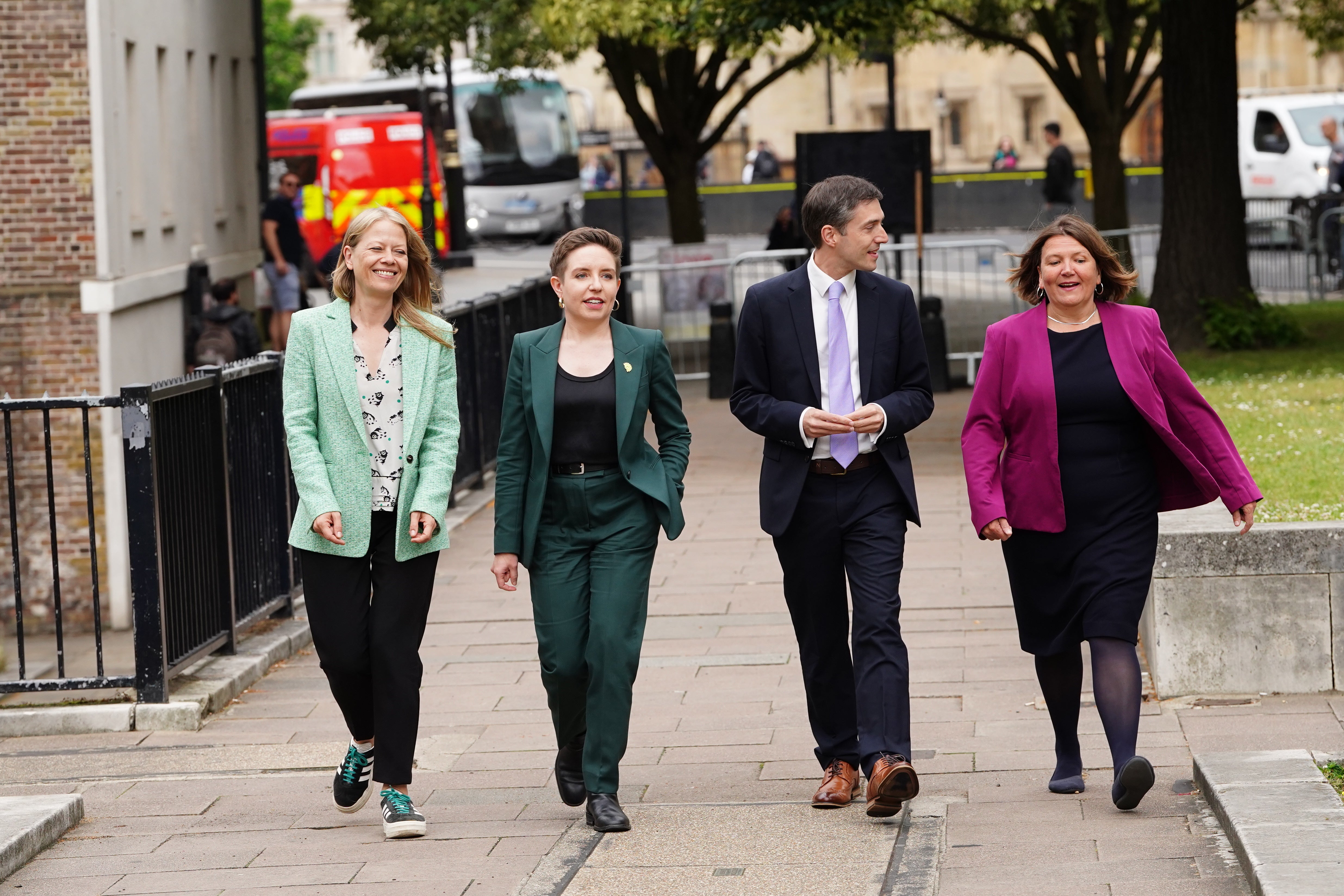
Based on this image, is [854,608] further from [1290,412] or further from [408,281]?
[1290,412]

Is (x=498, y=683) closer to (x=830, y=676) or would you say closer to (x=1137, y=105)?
(x=830, y=676)

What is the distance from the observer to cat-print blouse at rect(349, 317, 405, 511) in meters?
5.52

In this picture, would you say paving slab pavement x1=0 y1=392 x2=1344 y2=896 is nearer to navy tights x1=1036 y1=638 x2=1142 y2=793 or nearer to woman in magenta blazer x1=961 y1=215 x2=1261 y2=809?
navy tights x1=1036 y1=638 x2=1142 y2=793

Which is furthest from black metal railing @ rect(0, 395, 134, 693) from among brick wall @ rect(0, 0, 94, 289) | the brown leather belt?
brick wall @ rect(0, 0, 94, 289)

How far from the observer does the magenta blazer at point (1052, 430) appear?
17.7 ft

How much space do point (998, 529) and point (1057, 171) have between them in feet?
79.0

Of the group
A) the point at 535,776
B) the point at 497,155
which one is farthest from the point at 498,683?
the point at 497,155

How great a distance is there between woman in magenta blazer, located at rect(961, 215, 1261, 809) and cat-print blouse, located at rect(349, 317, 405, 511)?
158cm

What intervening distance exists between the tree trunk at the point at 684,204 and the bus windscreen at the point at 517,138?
2219cm

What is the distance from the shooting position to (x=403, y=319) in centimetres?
562

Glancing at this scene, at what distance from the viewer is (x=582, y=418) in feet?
17.9

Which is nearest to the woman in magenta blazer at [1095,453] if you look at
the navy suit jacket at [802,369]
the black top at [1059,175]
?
the navy suit jacket at [802,369]

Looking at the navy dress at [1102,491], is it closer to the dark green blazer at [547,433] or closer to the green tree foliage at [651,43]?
the dark green blazer at [547,433]

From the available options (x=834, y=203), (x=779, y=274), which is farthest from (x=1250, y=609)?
(x=779, y=274)
